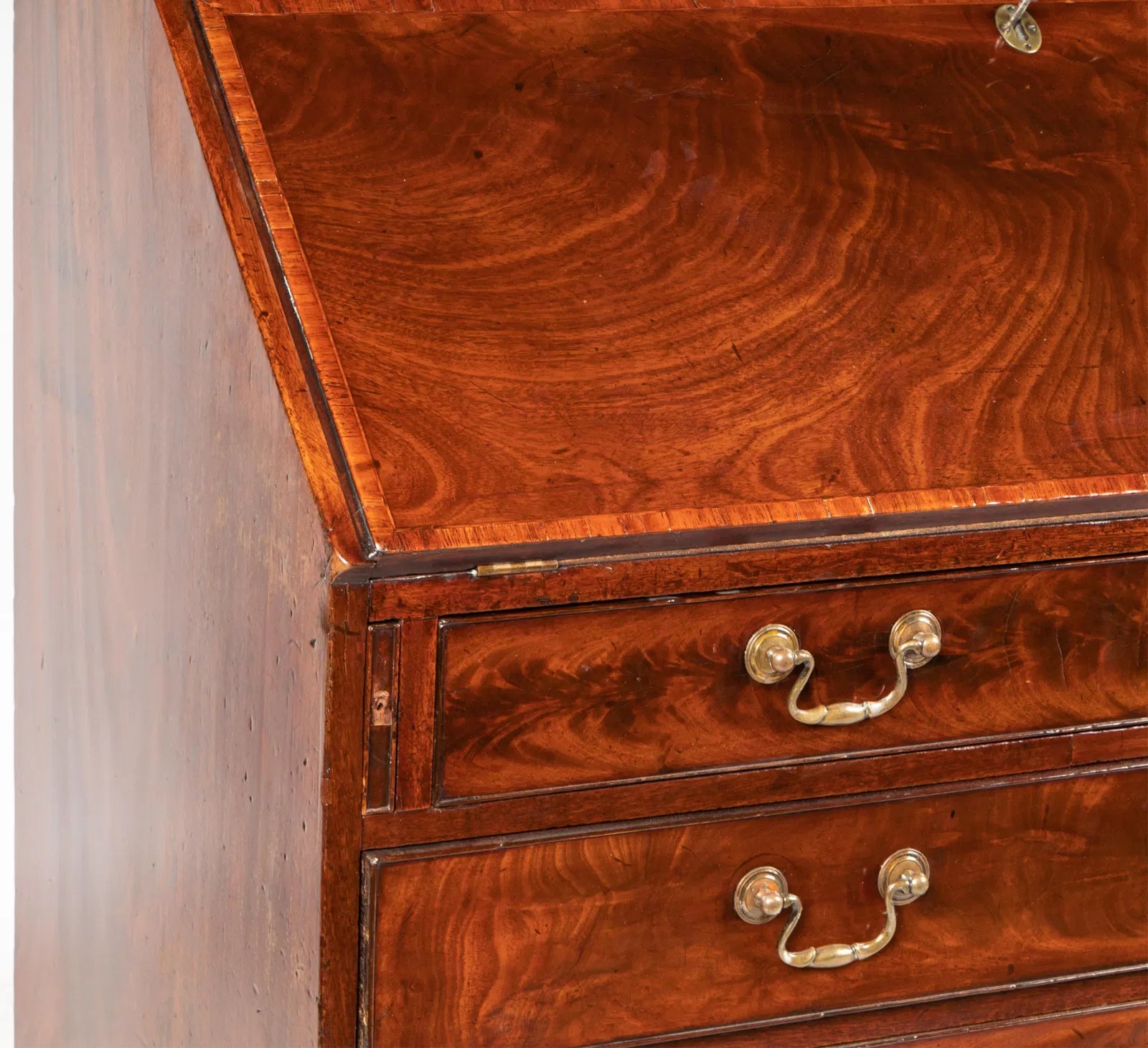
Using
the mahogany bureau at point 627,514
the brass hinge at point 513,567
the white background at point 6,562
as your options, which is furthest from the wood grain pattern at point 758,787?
the white background at point 6,562

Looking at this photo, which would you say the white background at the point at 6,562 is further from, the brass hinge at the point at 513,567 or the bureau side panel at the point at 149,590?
the brass hinge at the point at 513,567

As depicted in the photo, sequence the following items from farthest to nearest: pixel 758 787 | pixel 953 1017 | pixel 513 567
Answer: pixel 953 1017
pixel 758 787
pixel 513 567

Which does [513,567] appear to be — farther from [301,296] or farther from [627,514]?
[301,296]

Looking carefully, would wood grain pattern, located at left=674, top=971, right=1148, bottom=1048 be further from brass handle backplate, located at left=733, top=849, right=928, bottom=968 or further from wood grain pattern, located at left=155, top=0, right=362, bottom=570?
wood grain pattern, located at left=155, top=0, right=362, bottom=570

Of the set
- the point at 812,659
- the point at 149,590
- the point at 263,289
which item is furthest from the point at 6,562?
the point at 812,659

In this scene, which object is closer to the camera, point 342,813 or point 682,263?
point 342,813

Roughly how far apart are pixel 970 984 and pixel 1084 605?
0.27m

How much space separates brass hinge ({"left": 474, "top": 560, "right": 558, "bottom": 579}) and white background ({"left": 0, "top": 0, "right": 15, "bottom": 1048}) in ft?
2.80

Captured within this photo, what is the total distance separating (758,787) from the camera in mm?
1021

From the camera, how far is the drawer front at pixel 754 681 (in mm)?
940

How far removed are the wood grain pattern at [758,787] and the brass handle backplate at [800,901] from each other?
0.16 feet

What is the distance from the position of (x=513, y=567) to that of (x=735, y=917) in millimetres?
296

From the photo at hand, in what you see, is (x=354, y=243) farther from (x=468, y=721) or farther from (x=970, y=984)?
(x=970, y=984)

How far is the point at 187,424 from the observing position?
1.09m
